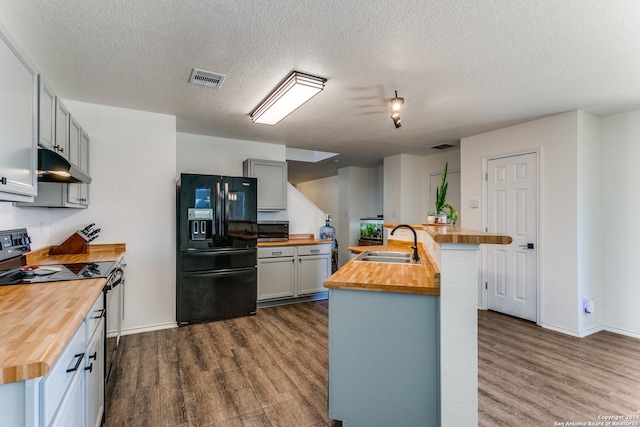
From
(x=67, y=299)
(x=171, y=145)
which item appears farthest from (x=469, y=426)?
(x=171, y=145)

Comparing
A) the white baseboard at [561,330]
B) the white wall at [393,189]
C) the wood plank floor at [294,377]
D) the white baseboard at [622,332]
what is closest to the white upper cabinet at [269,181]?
the wood plank floor at [294,377]

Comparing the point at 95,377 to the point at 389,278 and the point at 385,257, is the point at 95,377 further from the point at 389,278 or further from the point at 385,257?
the point at 385,257

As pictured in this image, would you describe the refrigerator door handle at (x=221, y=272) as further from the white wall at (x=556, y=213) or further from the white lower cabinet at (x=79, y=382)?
the white wall at (x=556, y=213)

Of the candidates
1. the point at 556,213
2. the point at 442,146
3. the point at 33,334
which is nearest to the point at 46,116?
the point at 33,334

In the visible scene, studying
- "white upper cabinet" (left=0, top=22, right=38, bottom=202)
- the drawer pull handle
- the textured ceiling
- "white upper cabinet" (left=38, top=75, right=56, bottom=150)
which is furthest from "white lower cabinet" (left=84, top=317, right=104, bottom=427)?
the textured ceiling

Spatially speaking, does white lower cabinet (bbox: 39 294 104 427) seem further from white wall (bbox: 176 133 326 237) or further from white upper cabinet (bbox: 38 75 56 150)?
white wall (bbox: 176 133 326 237)

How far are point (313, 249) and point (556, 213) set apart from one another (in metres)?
3.00

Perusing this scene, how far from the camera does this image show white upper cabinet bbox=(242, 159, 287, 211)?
4.43m

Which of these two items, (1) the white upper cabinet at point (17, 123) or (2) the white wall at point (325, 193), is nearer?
(1) the white upper cabinet at point (17, 123)

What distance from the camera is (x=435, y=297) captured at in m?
1.68

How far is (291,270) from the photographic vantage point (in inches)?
172

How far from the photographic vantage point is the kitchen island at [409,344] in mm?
A: 1552

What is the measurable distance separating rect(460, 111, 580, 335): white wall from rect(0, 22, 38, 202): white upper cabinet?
14.9 feet

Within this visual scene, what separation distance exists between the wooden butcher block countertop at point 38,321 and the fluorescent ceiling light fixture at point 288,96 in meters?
1.96
